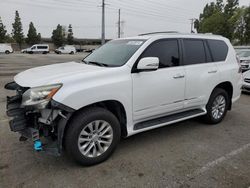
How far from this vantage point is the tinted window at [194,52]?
3.96 m

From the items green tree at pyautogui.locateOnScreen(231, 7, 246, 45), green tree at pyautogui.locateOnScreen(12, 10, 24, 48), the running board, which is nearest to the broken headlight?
the running board

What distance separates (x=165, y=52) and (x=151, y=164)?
6.04 ft

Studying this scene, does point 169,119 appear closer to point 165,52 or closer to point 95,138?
point 165,52

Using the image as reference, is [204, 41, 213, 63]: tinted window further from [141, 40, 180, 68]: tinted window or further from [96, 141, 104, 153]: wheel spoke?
[96, 141, 104, 153]: wheel spoke

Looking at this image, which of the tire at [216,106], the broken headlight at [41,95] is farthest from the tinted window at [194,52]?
the broken headlight at [41,95]

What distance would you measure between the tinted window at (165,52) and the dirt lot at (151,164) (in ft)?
4.45

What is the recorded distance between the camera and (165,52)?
368 centimetres

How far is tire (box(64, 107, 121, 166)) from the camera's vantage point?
2.74 metres

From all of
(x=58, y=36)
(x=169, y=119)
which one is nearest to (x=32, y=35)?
(x=58, y=36)

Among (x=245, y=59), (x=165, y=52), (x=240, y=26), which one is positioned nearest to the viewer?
(x=165, y=52)

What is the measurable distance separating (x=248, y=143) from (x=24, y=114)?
3.60 metres

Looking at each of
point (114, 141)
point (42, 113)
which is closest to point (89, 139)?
point (114, 141)

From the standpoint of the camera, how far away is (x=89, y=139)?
2924 millimetres

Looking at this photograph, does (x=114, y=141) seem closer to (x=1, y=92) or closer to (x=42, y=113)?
(x=42, y=113)
